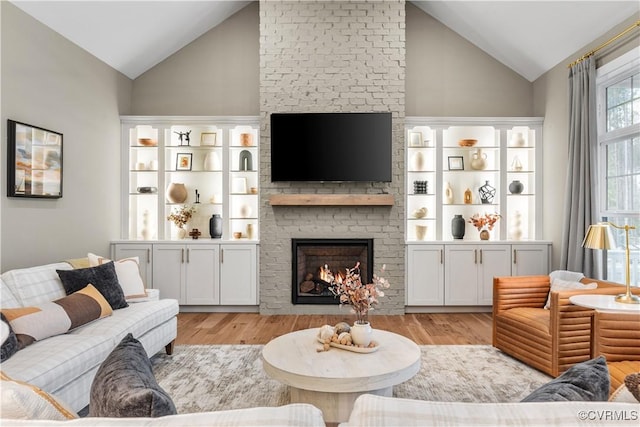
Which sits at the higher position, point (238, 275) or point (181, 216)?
point (181, 216)

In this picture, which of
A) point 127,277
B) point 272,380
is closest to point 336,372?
point 272,380

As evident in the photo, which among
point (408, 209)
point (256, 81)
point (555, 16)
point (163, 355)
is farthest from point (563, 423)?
point (256, 81)

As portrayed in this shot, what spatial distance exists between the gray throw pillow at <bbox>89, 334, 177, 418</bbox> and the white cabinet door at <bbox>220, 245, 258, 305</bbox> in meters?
4.16

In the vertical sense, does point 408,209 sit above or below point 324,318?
above

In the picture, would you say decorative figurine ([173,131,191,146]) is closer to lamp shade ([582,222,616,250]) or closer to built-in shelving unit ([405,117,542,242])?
built-in shelving unit ([405,117,542,242])

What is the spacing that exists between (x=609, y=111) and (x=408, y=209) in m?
2.47

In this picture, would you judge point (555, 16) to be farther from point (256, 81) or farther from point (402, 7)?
point (256, 81)

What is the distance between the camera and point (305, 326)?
193 inches

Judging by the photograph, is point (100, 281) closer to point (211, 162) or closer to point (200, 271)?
point (200, 271)

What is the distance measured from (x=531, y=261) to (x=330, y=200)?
8.49 ft

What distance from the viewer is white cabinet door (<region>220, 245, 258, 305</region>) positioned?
18.1 feet

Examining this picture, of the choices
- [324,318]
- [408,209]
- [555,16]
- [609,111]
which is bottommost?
[324,318]

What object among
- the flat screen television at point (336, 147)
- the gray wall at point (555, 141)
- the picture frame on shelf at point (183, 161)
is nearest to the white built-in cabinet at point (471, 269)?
the gray wall at point (555, 141)

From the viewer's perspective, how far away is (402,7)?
5.51 metres
